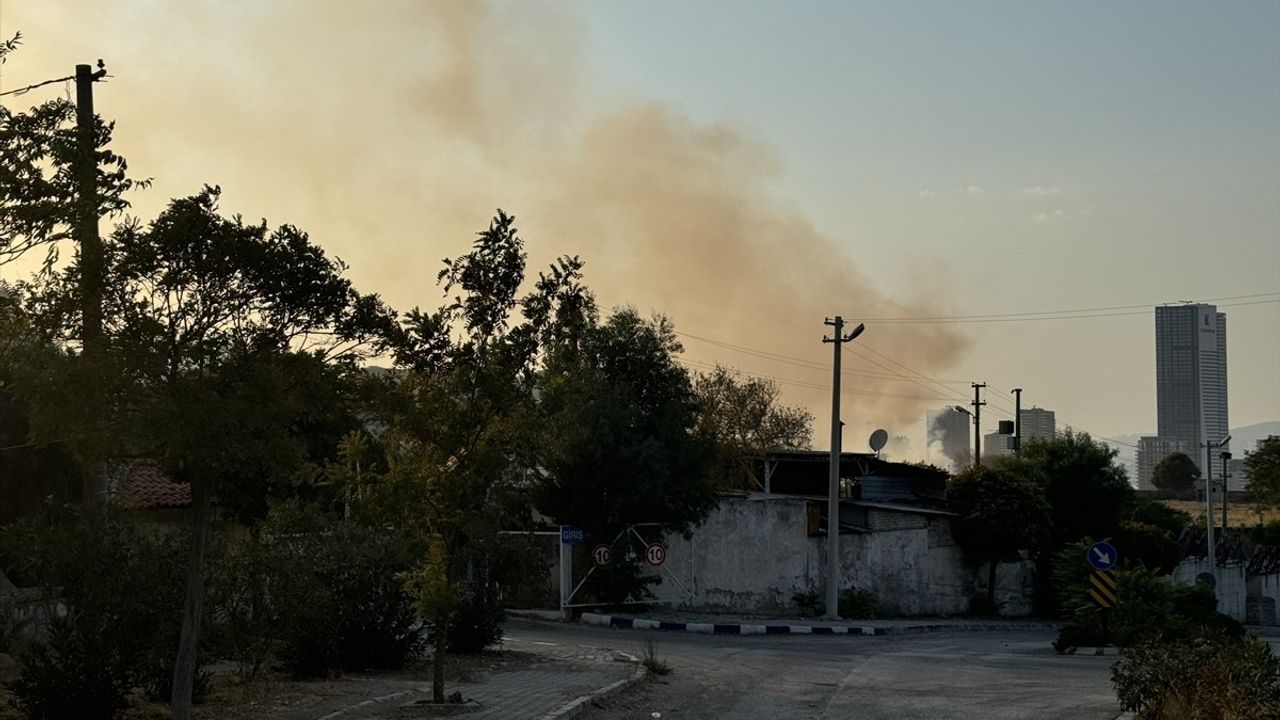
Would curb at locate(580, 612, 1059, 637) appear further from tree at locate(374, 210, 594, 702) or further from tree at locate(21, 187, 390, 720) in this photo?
tree at locate(21, 187, 390, 720)

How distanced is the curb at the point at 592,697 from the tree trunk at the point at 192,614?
12.6ft

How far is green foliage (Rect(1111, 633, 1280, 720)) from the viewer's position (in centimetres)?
1177

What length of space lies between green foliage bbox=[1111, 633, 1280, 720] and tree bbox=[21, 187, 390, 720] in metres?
8.28

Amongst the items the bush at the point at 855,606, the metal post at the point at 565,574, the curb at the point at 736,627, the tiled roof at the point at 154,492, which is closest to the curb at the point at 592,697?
the tiled roof at the point at 154,492

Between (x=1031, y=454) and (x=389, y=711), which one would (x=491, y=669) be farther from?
(x=1031, y=454)

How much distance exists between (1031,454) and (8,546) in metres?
43.9

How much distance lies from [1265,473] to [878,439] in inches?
576

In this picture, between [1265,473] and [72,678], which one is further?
[1265,473]

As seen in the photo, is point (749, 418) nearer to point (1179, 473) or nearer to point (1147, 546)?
point (1147, 546)

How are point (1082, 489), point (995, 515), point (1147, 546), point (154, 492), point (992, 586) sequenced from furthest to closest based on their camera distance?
point (1082, 489) → point (1147, 546) → point (992, 586) → point (995, 515) → point (154, 492)

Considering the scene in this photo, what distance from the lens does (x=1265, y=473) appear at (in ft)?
101

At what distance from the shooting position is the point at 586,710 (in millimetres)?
14789

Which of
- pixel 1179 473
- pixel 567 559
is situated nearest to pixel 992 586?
pixel 567 559

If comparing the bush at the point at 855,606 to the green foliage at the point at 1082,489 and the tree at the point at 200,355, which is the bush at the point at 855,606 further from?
the tree at the point at 200,355
